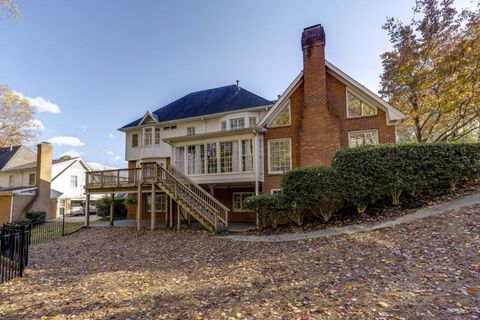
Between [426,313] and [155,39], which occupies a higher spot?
[155,39]

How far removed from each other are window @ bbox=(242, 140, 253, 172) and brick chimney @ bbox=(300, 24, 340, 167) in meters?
2.86

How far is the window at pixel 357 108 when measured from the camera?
1468 centimetres

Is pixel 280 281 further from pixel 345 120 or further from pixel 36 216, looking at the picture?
pixel 36 216

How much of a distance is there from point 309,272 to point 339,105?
11.3 metres

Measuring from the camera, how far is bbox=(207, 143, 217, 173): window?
16.5 meters

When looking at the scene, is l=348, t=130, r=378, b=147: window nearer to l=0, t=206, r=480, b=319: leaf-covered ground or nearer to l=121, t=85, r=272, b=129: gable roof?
l=121, t=85, r=272, b=129: gable roof

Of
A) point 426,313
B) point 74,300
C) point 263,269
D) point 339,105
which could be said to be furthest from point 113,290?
point 339,105

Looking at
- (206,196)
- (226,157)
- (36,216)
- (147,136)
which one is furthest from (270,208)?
(36,216)

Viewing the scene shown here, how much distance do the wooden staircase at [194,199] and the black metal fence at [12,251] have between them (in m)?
7.16

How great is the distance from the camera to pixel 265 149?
1630 cm

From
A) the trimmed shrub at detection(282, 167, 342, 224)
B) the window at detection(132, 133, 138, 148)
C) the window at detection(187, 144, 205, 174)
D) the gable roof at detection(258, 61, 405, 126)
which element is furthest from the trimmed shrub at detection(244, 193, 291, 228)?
the window at detection(132, 133, 138, 148)

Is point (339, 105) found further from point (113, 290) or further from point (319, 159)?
point (113, 290)

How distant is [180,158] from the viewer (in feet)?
57.2

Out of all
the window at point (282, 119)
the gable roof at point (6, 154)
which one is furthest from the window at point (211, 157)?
the gable roof at point (6, 154)
